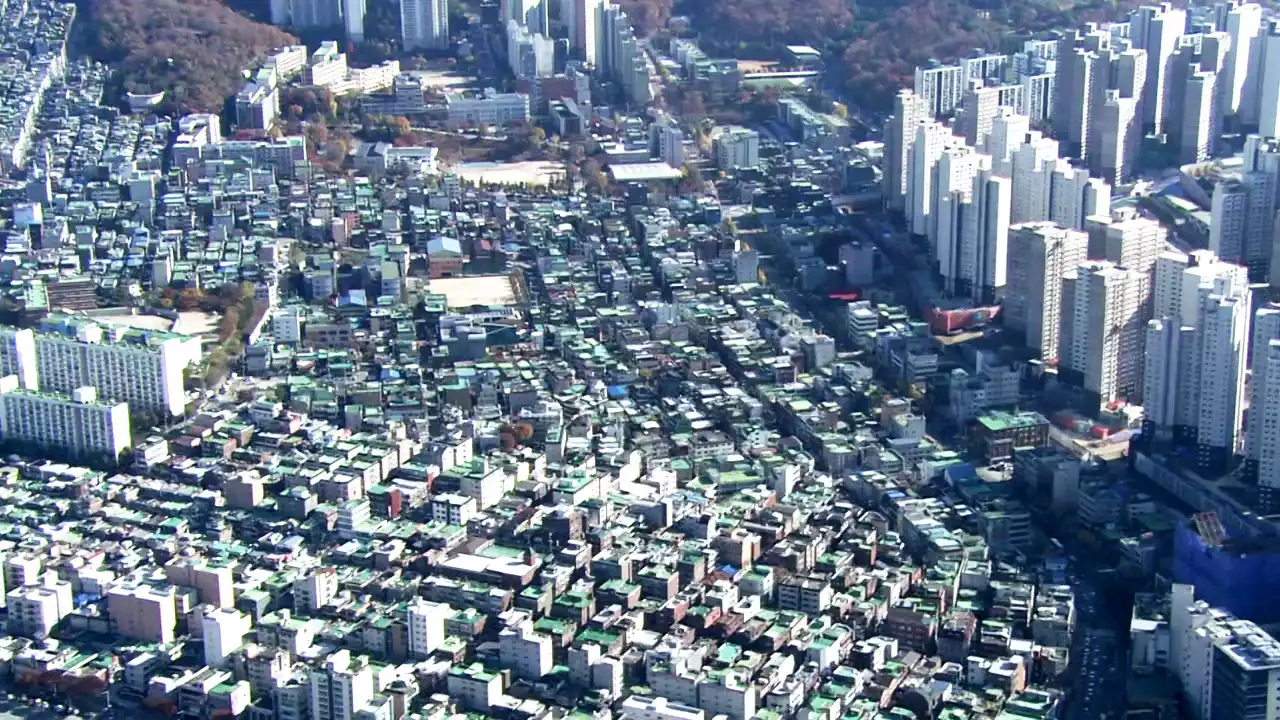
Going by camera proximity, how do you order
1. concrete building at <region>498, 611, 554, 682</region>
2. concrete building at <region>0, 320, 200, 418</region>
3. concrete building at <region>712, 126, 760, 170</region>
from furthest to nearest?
1. concrete building at <region>712, 126, 760, 170</region>
2. concrete building at <region>0, 320, 200, 418</region>
3. concrete building at <region>498, 611, 554, 682</region>

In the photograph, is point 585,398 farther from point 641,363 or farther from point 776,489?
point 776,489

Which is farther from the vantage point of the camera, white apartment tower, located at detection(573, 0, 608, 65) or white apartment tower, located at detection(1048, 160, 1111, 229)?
white apartment tower, located at detection(573, 0, 608, 65)

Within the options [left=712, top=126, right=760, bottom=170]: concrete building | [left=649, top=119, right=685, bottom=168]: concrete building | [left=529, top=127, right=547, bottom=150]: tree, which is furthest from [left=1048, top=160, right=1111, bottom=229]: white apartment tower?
[left=529, top=127, right=547, bottom=150]: tree

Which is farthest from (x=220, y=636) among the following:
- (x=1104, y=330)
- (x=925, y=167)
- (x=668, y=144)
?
(x=668, y=144)

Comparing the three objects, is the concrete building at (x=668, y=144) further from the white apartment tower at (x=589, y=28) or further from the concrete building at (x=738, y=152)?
the white apartment tower at (x=589, y=28)

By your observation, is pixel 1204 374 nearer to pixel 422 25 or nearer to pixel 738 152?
pixel 738 152

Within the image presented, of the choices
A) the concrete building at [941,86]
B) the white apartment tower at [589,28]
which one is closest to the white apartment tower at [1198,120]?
the concrete building at [941,86]

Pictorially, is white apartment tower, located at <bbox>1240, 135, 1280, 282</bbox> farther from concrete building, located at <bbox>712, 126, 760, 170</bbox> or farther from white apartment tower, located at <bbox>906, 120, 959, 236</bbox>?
concrete building, located at <bbox>712, 126, 760, 170</bbox>
